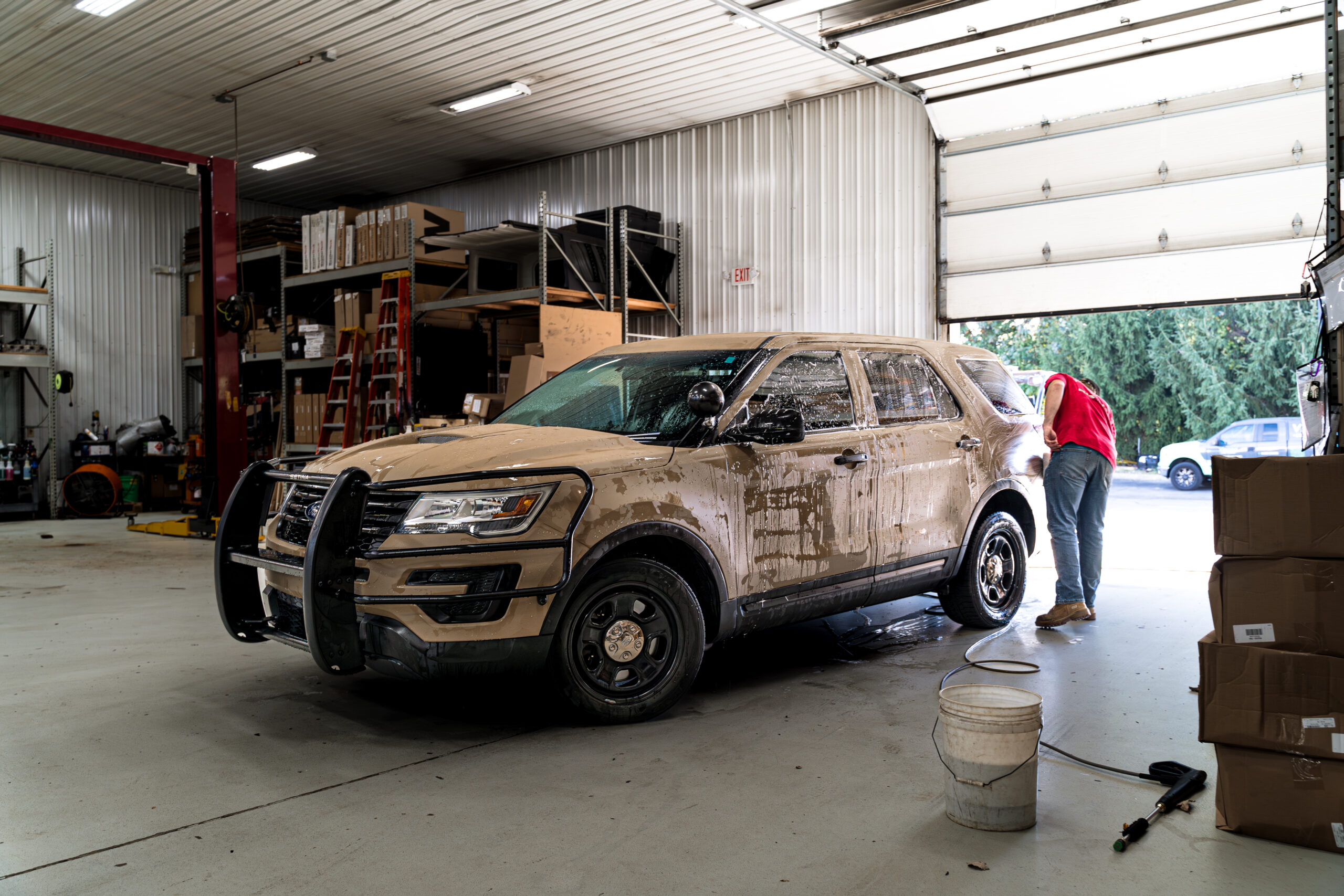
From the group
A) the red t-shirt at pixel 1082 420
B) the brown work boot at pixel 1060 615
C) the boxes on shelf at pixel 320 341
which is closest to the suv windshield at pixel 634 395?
the red t-shirt at pixel 1082 420

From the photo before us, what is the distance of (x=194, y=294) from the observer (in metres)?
16.8

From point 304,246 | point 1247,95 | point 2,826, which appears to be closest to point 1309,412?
point 2,826

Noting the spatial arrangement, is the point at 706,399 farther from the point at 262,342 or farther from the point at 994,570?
the point at 262,342

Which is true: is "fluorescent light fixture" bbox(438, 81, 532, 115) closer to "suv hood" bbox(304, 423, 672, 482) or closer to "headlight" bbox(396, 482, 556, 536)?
"suv hood" bbox(304, 423, 672, 482)

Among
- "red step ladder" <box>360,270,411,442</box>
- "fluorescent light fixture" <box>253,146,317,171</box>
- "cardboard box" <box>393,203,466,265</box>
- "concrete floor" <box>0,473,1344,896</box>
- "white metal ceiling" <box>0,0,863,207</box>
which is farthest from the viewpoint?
"fluorescent light fixture" <box>253,146,317,171</box>

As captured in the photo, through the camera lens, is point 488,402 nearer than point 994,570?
No

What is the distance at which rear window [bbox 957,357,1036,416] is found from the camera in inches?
241

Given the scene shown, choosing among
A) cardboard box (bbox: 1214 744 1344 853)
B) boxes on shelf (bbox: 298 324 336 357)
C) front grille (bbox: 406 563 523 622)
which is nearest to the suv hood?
front grille (bbox: 406 563 523 622)

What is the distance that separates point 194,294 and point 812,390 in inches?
597

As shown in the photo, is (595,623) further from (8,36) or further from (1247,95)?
(8,36)

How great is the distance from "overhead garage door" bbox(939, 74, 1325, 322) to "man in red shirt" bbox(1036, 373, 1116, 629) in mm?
3715

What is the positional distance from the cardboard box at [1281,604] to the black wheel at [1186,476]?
1795 centimetres

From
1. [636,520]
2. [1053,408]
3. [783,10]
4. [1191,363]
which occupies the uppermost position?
[783,10]

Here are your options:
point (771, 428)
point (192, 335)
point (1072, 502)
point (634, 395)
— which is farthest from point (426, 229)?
point (771, 428)
